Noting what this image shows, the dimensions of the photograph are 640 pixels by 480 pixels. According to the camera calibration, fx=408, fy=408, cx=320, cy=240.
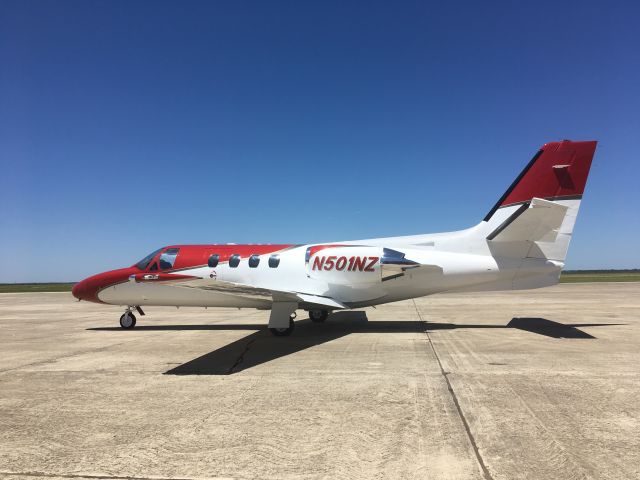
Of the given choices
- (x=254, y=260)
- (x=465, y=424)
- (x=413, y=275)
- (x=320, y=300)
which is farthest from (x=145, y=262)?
(x=465, y=424)

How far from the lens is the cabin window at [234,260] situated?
13.9 meters

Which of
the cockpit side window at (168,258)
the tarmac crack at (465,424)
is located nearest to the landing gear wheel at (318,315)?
the cockpit side window at (168,258)

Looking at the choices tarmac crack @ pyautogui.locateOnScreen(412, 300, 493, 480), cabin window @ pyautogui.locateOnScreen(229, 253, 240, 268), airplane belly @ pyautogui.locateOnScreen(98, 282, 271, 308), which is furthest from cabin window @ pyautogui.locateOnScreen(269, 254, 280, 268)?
tarmac crack @ pyautogui.locateOnScreen(412, 300, 493, 480)

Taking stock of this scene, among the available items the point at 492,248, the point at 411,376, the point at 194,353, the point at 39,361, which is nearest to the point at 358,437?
the point at 411,376

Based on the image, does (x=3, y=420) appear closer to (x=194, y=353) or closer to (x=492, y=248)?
(x=194, y=353)

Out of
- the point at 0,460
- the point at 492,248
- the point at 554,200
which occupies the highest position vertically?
the point at 554,200

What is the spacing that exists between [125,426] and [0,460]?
1235 mm

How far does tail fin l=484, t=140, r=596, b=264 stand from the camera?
11828 millimetres

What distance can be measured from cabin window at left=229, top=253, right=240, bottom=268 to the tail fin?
8.11m

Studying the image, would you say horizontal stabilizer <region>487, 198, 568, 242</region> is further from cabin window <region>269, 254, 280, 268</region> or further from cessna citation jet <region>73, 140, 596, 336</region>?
cabin window <region>269, 254, 280, 268</region>

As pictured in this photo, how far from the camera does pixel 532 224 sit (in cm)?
1164

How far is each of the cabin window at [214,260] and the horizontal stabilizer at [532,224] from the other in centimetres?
894

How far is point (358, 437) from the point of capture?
4.63m

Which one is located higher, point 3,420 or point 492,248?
point 492,248
